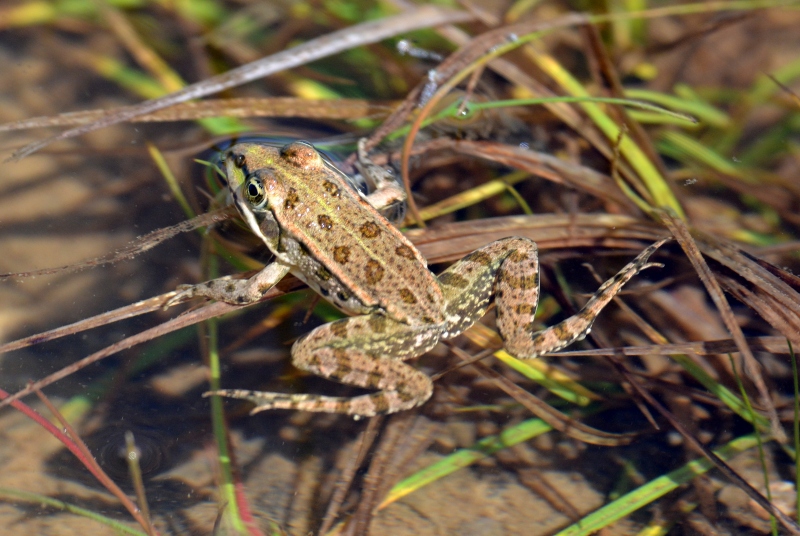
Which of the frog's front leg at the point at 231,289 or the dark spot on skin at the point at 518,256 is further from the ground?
the frog's front leg at the point at 231,289

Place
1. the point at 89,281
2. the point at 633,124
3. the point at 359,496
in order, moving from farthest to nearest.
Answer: the point at 633,124 → the point at 89,281 → the point at 359,496

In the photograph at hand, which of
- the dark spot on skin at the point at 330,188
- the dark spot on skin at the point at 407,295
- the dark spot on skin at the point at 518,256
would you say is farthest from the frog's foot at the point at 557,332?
the dark spot on skin at the point at 330,188

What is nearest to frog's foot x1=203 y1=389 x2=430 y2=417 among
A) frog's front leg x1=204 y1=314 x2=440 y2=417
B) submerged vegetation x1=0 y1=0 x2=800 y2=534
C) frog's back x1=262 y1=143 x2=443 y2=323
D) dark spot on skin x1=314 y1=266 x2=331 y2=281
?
frog's front leg x1=204 y1=314 x2=440 y2=417

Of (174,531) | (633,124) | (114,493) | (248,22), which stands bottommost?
(174,531)

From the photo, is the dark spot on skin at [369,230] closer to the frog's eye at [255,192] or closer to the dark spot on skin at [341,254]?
the dark spot on skin at [341,254]

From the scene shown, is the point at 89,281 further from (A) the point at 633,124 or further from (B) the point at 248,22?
(A) the point at 633,124

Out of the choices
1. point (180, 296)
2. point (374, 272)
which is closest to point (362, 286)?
point (374, 272)

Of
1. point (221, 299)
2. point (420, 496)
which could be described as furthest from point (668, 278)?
point (221, 299)
